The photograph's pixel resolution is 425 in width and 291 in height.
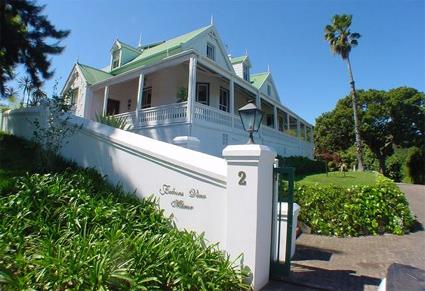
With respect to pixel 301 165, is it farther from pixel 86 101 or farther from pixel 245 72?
pixel 86 101

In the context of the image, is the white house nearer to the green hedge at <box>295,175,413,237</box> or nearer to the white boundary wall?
the white boundary wall

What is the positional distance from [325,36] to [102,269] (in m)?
31.7

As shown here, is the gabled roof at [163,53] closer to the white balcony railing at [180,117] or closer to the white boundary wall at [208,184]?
the white balcony railing at [180,117]

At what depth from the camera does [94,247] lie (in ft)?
12.8

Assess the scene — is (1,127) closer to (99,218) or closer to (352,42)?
(99,218)

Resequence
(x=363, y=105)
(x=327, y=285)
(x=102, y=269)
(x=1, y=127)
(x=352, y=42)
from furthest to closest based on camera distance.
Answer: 1. (x=363, y=105)
2. (x=352, y=42)
3. (x=1, y=127)
4. (x=327, y=285)
5. (x=102, y=269)

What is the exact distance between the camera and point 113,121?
10.9 metres

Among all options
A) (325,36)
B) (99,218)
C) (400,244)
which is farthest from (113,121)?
(325,36)

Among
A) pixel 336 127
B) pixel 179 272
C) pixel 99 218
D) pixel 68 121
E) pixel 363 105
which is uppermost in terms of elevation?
pixel 363 105

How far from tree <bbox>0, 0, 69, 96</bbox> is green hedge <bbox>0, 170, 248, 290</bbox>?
583 centimetres

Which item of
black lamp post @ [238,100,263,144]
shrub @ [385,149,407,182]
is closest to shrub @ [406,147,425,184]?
shrub @ [385,149,407,182]

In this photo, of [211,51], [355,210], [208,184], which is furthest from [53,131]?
[211,51]

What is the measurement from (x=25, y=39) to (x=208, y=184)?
8549 millimetres

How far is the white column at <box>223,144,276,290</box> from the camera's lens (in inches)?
172
